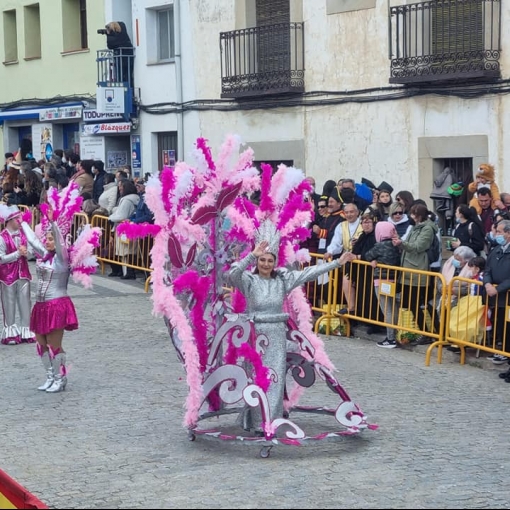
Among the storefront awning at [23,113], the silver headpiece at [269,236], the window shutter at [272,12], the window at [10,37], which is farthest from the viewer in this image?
the window at [10,37]

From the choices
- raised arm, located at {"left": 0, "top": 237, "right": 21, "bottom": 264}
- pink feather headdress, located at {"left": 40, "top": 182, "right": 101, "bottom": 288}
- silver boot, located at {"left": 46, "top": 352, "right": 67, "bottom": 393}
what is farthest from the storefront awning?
silver boot, located at {"left": 46, "top": 352, "right": 67, "bottom": 393}

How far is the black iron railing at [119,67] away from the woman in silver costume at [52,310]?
44.2ft

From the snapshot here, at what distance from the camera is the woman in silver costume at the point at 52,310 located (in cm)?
1141

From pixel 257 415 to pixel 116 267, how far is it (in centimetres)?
1072

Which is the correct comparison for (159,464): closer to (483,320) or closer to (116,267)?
(483,320)

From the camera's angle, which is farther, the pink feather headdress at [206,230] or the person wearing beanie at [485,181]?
the person wearing beanie at [485,181]

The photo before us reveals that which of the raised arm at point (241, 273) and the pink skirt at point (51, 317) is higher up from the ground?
the raised arm at point (241, 273)

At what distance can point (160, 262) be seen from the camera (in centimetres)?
930

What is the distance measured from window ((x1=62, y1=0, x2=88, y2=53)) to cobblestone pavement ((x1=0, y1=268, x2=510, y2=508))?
1533cm

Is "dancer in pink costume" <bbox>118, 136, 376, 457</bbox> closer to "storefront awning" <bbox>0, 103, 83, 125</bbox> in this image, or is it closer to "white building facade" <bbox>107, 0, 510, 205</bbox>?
"white building facade" <bbox>107, 0, 510, 205</bbox>

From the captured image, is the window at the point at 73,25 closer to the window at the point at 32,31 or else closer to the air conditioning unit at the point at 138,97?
the window at the point at 32,31

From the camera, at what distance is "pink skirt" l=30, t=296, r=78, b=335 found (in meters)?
11.4

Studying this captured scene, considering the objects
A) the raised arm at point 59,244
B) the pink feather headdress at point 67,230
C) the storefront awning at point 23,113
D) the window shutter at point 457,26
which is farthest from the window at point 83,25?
the raised arm at point 59,244

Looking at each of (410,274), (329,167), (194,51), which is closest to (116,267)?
(329,167)
